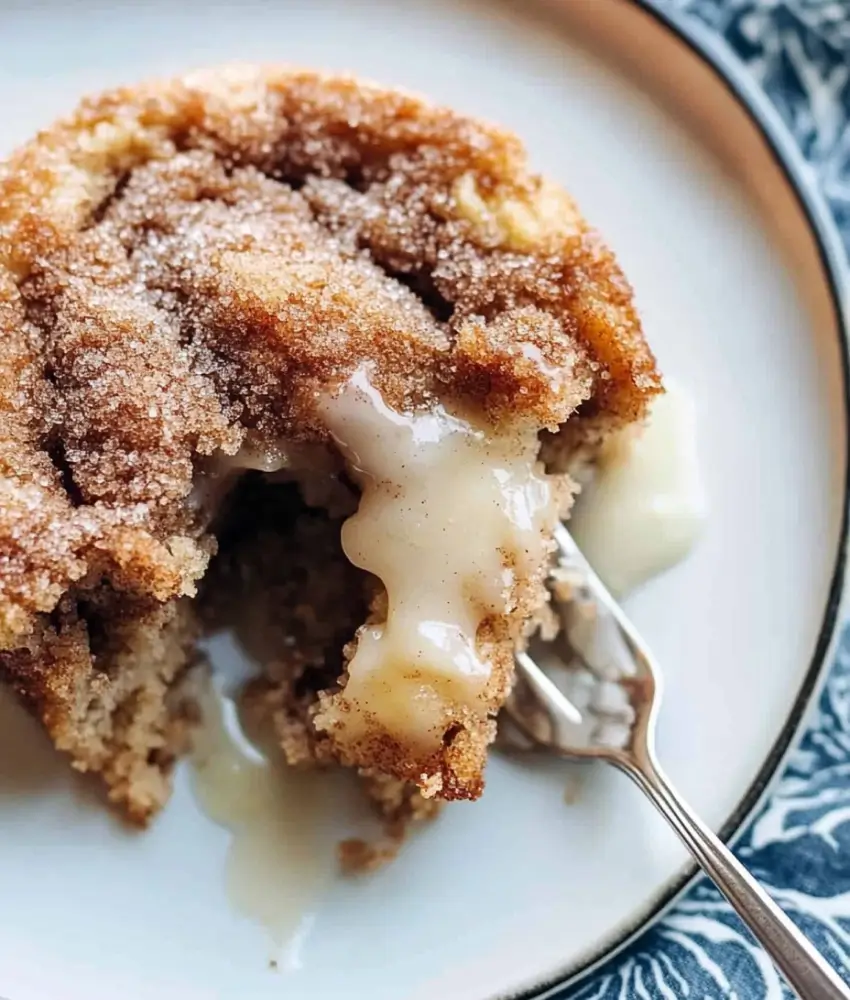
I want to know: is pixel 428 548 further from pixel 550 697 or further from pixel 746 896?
pixel 746 896

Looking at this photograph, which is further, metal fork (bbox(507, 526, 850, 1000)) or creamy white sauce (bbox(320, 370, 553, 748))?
metal fork (bbox(507, 526, 850, 1000))

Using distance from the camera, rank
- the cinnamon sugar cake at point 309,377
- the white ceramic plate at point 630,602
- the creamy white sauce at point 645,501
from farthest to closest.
→ the creamy white sauce at point 645,501 < the white ceramic plate at point 630,602 < the cinnamon sugar cake at point 309,377

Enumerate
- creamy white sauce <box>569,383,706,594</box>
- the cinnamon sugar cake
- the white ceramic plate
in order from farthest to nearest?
creamy white sauce <box>569,383,706,594</box>
the white ceramic plate
the cinnamon sugar cake

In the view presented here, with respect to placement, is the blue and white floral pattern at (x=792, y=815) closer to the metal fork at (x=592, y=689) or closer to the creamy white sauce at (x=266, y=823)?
the metal fork at (x=592, y=689)

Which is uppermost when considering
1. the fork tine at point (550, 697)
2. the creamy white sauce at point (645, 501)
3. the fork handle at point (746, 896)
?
the creamy white sauce at point (645, 501)

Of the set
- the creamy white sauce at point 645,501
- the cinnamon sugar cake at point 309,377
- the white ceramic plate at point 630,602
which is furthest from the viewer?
the creamy white sauce at point 645,501

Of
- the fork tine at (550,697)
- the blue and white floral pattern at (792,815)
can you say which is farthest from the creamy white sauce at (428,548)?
the blue and white floral pattern at (792,815)

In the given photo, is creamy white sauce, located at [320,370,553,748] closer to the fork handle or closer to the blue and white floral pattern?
the fork handle

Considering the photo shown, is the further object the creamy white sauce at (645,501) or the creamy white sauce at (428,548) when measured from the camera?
the creamy white sauce at (645,501)

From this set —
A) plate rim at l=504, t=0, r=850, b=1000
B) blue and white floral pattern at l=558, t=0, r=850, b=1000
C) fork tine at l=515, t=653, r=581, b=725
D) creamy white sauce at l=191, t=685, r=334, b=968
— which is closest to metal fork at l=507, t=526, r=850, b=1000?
fork tine at l=515, t=653, r=581, b=725
